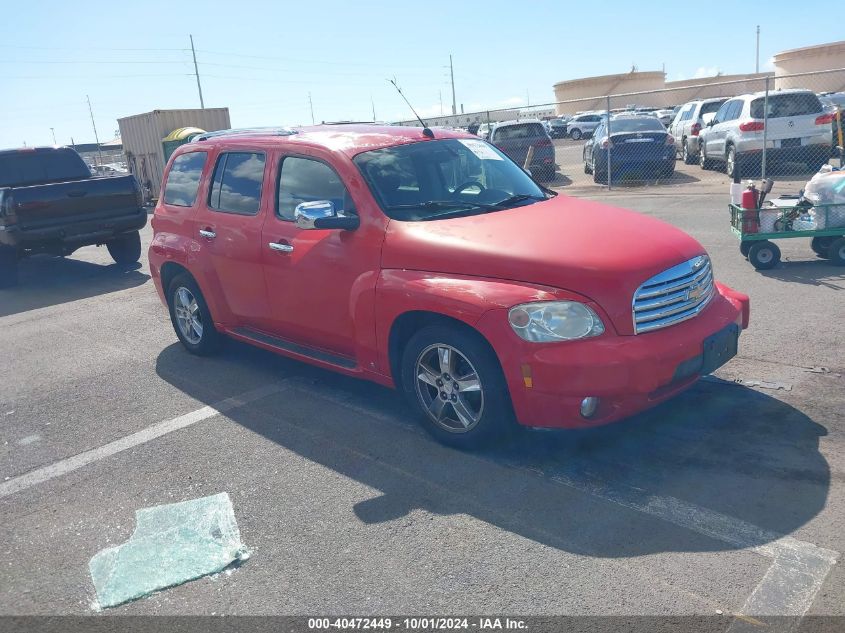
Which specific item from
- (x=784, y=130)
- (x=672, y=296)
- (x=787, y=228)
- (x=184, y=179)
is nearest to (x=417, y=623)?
(x=672, y=296)

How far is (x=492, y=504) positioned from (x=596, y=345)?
987mm

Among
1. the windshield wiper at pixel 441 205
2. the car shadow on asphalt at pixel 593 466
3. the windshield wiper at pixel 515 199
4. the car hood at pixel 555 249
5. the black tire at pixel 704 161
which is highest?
the windshield wiper at pixel 441 205

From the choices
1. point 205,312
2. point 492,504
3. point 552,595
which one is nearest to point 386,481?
point 492,504

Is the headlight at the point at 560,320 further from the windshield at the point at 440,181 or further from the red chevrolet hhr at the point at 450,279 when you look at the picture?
the windshield at the point at 440,181

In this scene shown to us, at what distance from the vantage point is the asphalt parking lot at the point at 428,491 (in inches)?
131

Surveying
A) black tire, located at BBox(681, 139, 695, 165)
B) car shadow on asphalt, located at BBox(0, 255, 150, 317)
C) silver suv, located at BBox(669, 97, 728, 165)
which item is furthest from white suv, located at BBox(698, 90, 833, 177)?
car shadow on asphalt, located at BBox(0, 255, 150, 317)

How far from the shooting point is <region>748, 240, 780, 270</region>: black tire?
28.2 feet

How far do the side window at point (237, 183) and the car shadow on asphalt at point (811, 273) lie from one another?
5.54 m

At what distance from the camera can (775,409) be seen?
4.91 meters

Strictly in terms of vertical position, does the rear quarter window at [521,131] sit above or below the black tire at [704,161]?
above

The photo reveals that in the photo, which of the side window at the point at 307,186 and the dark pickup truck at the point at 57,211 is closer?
the side window at the point at 307,186

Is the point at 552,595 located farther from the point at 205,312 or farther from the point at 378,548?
the point at 205,312

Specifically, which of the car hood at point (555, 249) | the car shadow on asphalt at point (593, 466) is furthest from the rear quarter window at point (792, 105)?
the car hood at point (555, 249)

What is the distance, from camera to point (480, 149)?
5.86m
